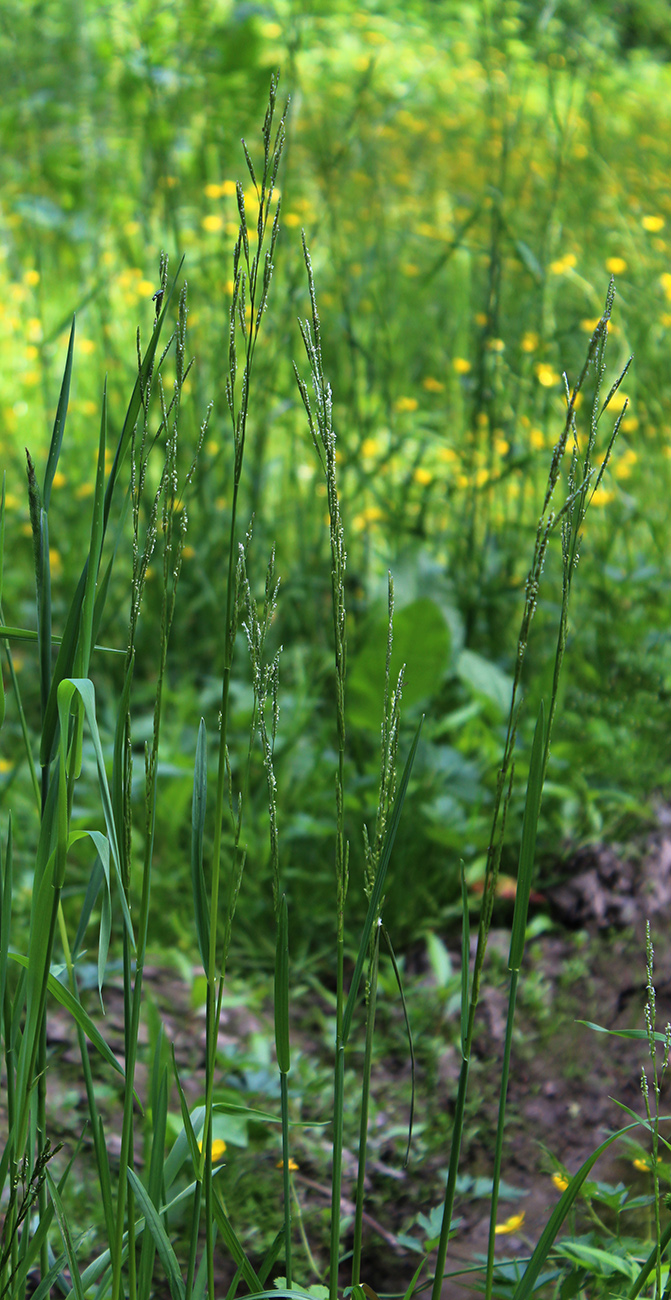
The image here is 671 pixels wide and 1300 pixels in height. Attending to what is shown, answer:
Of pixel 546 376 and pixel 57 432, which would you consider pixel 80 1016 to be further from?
pixel 546 376

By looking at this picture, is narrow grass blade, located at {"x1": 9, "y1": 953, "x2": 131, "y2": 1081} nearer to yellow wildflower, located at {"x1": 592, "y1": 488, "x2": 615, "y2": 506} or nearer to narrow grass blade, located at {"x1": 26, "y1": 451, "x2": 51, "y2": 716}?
narrow grass blade, located at {"x1": 26, "y1": 451, "x2": 51, "y2": 716}

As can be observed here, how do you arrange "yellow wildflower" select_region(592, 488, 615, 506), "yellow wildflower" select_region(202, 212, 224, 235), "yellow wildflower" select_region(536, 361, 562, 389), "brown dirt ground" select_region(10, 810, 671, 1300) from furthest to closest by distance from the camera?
"yellow wildflower" select_region(202, 212, 224, 235) < "yellow wildflower" select_region(592, 488, 615, 506) < "yellow wildflower" select_region(536, 361, 562, 389) < "brown dirt ground" select_region(10, 810, 671, 1300)

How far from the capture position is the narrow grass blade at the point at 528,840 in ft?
1.91

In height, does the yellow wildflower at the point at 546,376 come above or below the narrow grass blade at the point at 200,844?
above

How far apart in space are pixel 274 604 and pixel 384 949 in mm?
1201

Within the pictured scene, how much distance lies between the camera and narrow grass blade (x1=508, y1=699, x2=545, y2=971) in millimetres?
583

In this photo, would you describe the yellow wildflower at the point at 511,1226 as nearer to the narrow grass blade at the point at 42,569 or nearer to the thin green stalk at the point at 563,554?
the thin green stalk at the point at 563,554

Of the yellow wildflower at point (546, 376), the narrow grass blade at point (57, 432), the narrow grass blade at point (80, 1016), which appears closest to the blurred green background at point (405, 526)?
the yellow wildflower at point (546, 376)

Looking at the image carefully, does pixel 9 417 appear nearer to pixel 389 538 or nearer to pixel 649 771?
pixel 389 538

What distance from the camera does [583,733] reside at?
5.74 feet

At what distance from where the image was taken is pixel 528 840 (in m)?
0.59

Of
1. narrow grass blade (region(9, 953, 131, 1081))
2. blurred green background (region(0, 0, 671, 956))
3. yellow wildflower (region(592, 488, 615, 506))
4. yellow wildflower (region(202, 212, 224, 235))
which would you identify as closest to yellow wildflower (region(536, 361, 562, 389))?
blurred green background (region(0, 0, 671, 956))

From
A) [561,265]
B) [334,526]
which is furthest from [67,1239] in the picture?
[561,265]

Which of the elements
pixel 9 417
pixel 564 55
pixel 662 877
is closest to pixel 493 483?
pixel 662 877
